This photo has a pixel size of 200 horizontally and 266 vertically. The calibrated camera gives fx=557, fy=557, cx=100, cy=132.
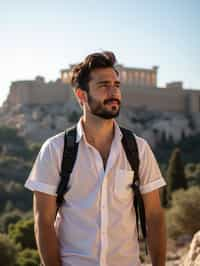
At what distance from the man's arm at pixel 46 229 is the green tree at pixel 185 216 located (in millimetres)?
10004

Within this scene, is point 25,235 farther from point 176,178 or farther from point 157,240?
point 157,240

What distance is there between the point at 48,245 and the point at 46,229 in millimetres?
52

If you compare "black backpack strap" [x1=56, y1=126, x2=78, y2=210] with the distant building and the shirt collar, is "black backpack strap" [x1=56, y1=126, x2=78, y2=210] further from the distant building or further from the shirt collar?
the distant building

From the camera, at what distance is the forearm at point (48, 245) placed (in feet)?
5.96

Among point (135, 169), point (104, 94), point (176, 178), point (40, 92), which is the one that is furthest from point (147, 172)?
point (40, 92)

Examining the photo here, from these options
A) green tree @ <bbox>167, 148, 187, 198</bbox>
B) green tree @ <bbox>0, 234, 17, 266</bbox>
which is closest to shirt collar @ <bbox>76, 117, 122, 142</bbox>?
green tree @ <bbox>0, 234, 17, 266</bbox>

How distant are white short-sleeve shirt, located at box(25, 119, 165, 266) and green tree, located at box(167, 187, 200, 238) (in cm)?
993

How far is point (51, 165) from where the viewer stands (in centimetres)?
187

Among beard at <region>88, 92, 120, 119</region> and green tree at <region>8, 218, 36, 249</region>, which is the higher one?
beard at <region>88, 92, 120, 119</region>

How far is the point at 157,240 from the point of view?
76.1 inches

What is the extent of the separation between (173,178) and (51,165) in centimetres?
1664

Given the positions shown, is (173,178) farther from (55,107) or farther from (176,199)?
(55,107)

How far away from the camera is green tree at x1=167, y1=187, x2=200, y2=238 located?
1175 centimetres

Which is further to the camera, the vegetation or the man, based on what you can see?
the vegetation
